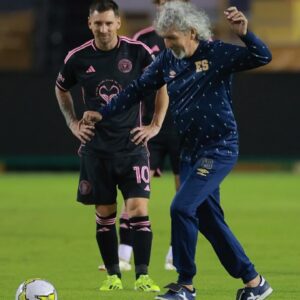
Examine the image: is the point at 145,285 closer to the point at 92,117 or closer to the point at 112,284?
the point at 112,284

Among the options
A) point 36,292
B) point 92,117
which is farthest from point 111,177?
point 36,292

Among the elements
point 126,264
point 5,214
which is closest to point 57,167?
point 5,214

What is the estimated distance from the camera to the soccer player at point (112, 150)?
32.1 ft

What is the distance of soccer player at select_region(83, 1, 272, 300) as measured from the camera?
8.42m

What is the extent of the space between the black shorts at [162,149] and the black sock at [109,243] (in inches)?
76.4

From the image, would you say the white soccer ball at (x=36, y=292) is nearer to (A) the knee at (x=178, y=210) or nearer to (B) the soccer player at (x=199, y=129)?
(B) the soccer player at (x=199, y=129)

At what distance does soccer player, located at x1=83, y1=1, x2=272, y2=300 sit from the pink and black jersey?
3.15ft

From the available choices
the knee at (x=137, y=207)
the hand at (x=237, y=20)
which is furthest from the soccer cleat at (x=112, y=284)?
the hand at (x=237, y=20)

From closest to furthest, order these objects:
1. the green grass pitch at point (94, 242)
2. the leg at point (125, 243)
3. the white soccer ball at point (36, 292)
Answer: the white soccer ball at point (36, 292), the green grass pitch at point (94, 242), the leg at point (125, 243)

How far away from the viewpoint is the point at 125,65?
9.79m

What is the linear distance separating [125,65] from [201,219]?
164 cm

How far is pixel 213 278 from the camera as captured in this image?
413 inches

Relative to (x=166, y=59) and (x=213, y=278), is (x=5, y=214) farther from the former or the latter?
(x=166, y=59)

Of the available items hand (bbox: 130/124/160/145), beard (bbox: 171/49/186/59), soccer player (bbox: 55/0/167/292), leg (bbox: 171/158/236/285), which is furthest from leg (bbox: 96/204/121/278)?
beard (bbox: 171/49/186/59)
